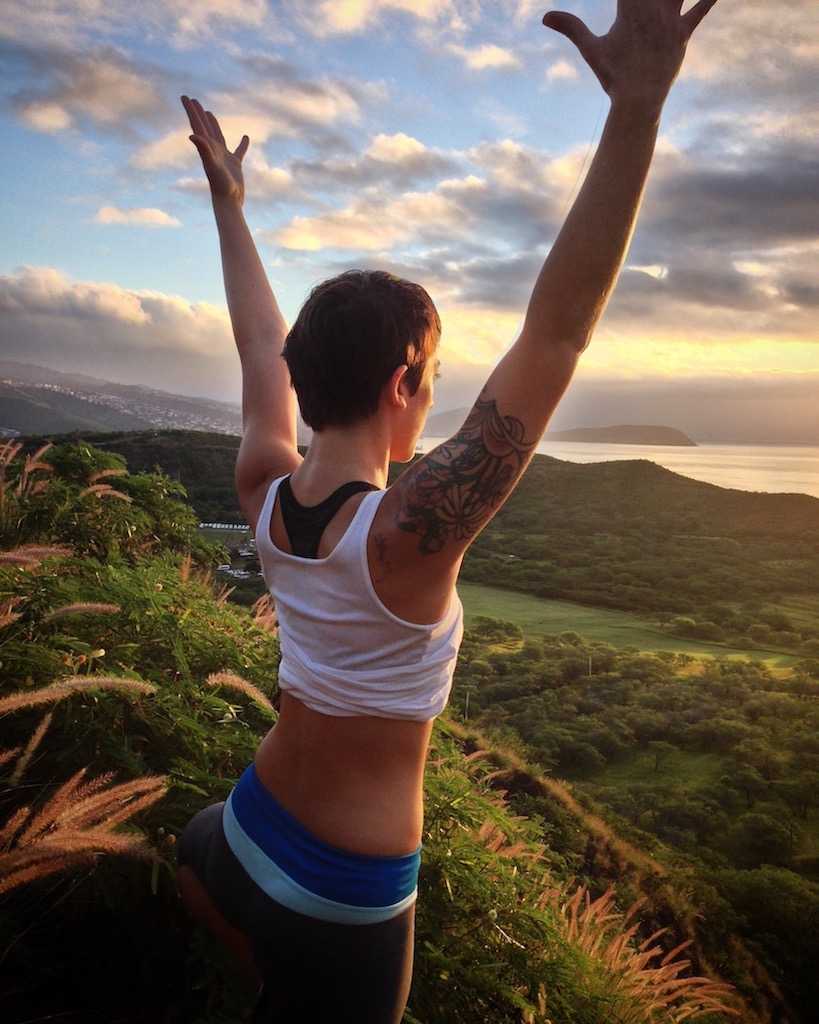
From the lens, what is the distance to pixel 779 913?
19.5ft

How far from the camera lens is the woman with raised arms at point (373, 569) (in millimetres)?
1195

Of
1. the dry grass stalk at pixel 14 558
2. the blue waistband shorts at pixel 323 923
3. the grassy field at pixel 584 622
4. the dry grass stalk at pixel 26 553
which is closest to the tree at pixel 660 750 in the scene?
the grassy field at pixel 584 622

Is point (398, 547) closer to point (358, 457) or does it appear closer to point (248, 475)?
point (358, 457)

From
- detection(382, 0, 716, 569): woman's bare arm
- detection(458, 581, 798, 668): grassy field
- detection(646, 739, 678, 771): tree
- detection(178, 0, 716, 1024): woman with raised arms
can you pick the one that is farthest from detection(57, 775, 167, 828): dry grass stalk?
detection(458, 581, 798, 668): grassy field

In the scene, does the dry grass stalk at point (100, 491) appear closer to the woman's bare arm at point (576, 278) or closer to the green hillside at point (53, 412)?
the woman's bare arm at point (576, 278)

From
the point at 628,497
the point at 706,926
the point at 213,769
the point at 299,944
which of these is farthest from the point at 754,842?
the point at 628,497

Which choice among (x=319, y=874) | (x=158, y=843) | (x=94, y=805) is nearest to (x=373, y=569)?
(x=319, y=874)

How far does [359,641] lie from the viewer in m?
1.31

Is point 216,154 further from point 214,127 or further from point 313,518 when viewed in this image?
point 313,518

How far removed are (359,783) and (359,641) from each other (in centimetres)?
33

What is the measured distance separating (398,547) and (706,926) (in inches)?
245

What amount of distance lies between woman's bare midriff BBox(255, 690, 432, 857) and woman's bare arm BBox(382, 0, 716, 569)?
0.41 meters

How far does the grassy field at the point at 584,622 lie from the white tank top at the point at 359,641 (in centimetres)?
1336

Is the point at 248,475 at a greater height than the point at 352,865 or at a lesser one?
greater
